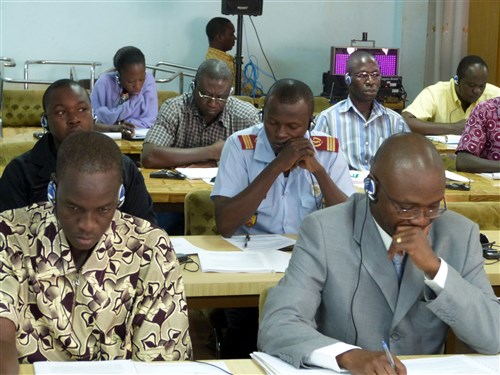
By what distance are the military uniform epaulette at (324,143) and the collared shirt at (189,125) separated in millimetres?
1524

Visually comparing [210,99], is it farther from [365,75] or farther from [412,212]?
[412,212]

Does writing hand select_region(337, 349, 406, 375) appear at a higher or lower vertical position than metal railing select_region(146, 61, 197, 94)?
lower

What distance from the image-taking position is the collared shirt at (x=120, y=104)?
7062 millimetres

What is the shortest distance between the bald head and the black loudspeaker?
7.94 metres

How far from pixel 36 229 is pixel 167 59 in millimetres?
8752

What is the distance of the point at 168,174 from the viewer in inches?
197

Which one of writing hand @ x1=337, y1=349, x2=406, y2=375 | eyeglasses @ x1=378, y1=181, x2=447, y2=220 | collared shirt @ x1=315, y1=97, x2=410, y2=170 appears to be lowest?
writing hand @ x1=337, y1=349, x2=406, y2=375

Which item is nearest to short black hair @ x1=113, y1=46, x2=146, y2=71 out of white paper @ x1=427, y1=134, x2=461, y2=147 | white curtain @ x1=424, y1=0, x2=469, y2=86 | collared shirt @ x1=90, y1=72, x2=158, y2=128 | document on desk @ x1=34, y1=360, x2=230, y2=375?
collared shirt @ x1=90, y1=72, x2=158, y2=128

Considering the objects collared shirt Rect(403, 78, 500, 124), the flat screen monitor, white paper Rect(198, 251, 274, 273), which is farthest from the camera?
the flat screen monitor

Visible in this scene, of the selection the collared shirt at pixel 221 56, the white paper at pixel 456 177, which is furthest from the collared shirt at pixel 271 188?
the collared shirt at pixel 221 56

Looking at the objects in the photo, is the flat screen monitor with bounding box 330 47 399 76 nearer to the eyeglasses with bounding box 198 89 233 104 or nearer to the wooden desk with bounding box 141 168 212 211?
the eyeglasses with bounding box 198 89 233 104

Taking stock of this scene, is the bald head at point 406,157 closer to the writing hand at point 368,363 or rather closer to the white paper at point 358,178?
the writing hand at point 368,363

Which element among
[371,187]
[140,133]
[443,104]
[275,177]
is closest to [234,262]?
[275,177]

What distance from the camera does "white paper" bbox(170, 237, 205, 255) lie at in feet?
11.4
